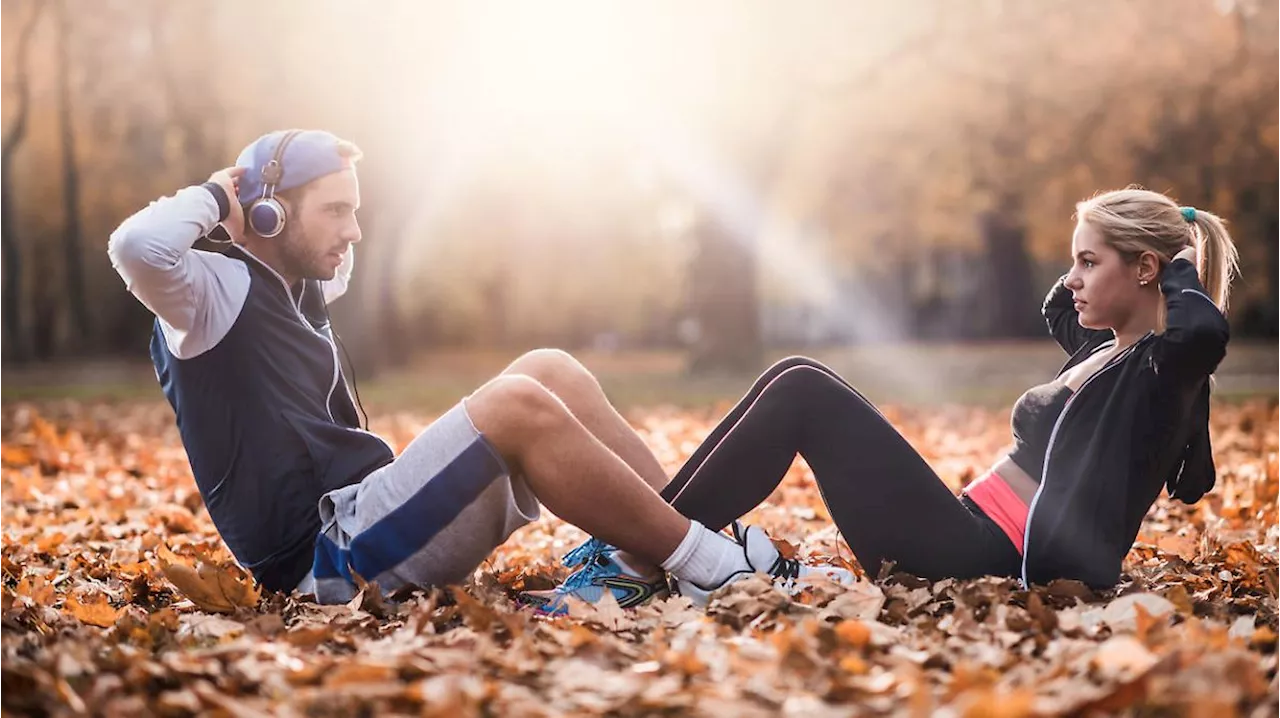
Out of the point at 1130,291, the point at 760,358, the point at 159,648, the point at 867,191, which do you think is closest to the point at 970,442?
the point at 1130,291

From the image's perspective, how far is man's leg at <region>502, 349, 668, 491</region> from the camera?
4.02 m

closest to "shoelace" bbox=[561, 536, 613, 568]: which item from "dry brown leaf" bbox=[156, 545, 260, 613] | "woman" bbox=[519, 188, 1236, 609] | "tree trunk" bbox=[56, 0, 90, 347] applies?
"woman" bbox=[519, 188, 1236, 609]

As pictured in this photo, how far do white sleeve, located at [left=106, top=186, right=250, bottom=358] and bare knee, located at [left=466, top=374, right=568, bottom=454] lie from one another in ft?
2.72

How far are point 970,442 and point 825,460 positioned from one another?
15.9 ft

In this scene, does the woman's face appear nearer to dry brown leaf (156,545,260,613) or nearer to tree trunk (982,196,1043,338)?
dry brown leaf (156,545,260,613)

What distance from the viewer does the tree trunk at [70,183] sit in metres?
17.6

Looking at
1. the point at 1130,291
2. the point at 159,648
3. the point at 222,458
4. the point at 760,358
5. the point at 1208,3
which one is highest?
the point at 1208,3

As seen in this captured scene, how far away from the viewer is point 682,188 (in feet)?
56.3

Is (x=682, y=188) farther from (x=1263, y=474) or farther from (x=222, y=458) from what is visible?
(x=222, y=458)

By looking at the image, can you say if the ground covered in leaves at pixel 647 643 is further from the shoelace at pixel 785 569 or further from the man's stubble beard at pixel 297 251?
the man's stubble beard at pixel 297 251

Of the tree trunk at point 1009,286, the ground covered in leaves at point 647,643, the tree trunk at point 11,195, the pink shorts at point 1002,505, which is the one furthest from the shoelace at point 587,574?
the tree trunk at point 1009,286

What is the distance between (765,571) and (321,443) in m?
1.39

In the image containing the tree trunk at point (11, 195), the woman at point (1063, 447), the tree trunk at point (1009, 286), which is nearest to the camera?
the woman at point (1063, 447)

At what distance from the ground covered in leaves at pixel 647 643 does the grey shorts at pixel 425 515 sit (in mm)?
101
